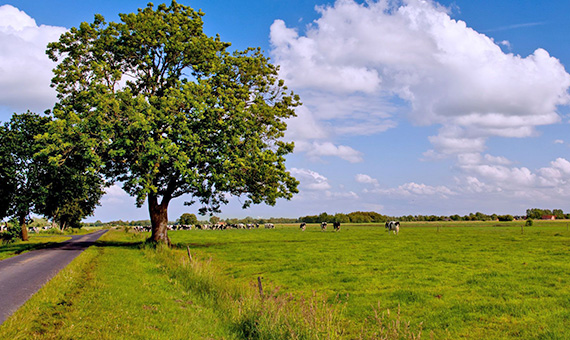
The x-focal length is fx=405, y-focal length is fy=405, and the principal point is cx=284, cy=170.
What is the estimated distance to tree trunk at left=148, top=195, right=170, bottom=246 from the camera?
38.8 metres

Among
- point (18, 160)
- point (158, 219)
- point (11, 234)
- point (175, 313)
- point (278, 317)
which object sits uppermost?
point (18, 160)

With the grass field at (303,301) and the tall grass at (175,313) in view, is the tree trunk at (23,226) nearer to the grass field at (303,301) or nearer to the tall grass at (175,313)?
the grass field at (303,301)

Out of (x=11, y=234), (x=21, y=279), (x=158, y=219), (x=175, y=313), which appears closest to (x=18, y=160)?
(x=11, y=234)

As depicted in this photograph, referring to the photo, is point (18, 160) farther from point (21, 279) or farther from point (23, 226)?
point (21, 279)

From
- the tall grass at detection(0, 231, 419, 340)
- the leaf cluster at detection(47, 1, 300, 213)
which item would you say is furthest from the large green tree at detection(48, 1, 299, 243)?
the tall grass at detection(0, 231, 419, 340)

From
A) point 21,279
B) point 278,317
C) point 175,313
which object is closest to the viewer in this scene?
point 278,317

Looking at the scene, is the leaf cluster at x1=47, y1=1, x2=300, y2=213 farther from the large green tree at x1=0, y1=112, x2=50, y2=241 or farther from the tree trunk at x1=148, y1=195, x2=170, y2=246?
the large green tree at x1=0, y1=112, x2=50, y2=241

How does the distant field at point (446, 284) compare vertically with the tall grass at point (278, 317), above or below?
below

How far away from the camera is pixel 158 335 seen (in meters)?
10.5

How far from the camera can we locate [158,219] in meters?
39.2

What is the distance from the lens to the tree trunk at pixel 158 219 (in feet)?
127

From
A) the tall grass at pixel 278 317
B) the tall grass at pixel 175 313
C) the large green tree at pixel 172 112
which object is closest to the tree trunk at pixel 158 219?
the large green tree at pixel 172 112

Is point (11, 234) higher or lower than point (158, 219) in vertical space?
lower

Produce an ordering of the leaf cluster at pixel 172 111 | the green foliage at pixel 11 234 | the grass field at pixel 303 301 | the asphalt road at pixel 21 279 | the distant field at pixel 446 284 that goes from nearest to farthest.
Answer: the grass field at pixel 303 301, the asphalt road at pixel 21 279, the distant field at pixel 446 284, the leaf cluster at pixel 172 111, the green foliage at pixel 11 234
